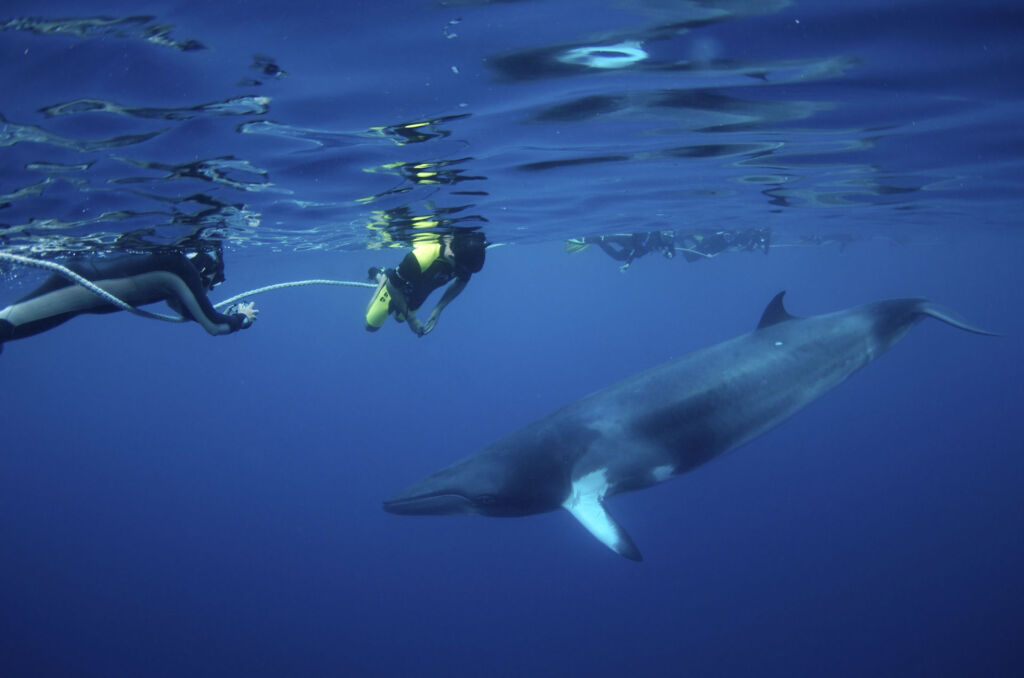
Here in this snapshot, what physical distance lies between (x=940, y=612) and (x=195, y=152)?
23.6 metres

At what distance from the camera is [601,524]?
7992 millimetres

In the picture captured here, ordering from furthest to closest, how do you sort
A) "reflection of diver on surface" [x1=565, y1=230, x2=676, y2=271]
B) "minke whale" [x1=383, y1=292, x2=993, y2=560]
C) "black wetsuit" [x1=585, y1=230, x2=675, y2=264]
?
"black wetsuit" [x1=585, y1=230, x2=675, y2=264] < "reflection of diver on surface" [x1=565, y1=230, x2=676, y2=271] < "minke whale" [x1=383, y1=292, x2=993, y2=560]

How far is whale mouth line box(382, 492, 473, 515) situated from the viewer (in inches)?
333

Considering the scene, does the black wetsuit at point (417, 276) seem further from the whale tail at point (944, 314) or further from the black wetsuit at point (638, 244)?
the black wetsuit at point (638, 244)

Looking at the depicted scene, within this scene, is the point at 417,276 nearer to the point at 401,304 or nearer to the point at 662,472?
the point at 401,304

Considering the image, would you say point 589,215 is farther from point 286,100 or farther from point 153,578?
point 153,578

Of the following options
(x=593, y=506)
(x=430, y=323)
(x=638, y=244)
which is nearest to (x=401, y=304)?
(x=430, y=323)

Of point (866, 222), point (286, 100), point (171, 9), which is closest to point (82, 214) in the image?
point (286, 100)

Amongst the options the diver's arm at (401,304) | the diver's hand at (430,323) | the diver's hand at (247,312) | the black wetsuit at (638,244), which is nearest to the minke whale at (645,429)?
the diver's hand at (430,323)

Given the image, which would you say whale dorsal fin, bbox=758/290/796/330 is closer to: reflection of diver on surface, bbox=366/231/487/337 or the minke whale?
the minke whale

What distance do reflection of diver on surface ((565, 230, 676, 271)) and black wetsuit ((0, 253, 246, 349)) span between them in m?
19.1

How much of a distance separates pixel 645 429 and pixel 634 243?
1828 centimetres

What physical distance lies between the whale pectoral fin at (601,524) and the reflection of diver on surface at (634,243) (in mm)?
16780

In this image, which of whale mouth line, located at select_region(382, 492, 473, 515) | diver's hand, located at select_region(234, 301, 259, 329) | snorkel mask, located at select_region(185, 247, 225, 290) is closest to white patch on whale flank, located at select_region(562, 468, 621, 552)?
whale mouth line, located at select_region(382, 492, 473, 515)
